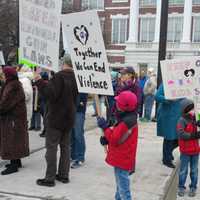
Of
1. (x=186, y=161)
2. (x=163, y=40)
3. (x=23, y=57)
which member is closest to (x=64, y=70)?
(x=23, y=57)

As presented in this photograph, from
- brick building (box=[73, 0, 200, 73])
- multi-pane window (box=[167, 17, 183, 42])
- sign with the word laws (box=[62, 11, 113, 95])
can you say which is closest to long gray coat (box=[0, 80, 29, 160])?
sign with the word laws (box=[62, 11, 113, 95])

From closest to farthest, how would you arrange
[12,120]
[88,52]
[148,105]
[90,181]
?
[88,52] → [90,181] → [12,120] → [148,105]

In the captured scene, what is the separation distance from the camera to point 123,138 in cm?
481

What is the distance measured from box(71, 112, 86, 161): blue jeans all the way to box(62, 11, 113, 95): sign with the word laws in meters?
1.74

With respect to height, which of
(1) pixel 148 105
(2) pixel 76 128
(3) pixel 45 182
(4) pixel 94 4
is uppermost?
(4) pixel 94 4

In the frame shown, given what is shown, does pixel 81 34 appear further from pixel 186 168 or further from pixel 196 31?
pixel 196 31

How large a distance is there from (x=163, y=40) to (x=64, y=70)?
709 cm

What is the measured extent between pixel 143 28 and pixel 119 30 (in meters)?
2.42

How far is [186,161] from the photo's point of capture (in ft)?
19.8

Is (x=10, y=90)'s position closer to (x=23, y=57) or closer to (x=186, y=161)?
(x=23, y=57)

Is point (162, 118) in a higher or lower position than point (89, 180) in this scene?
higher

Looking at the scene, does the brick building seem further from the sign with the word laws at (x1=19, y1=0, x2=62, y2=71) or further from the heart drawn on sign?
the heart drawn on sign

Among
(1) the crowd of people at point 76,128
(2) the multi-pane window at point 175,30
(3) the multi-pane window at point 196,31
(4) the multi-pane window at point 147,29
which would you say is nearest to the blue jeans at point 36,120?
(1) the crowd of people at point 76,128

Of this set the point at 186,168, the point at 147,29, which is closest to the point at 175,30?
the point at 147,29
